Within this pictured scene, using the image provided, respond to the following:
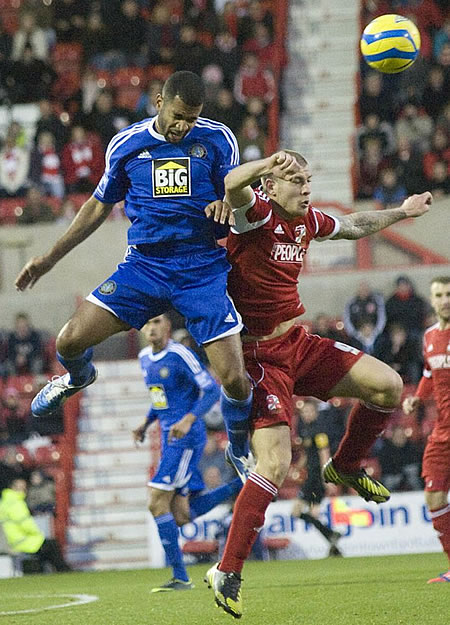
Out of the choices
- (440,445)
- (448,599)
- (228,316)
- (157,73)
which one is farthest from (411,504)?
(157,73)

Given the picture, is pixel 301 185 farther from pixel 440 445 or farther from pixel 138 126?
pixel 440 445

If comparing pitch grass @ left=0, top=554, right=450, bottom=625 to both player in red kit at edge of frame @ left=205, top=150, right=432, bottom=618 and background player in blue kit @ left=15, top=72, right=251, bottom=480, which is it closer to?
player in red kit at edge of frame @ left=205, top=150, right=432, bottom=618

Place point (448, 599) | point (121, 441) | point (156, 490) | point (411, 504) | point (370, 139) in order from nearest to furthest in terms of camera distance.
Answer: point (448, 599) → point (156, 490) → point (411, 504) → point (121, 441) → point (370, 139)

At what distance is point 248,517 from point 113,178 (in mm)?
2229

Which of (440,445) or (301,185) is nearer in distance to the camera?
(301,185)

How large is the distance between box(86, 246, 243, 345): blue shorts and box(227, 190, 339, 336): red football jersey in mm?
171

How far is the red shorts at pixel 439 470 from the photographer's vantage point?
9.86m

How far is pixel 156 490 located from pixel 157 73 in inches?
480

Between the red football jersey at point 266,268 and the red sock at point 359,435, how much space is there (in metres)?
0.76

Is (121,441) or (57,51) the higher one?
(57,51)

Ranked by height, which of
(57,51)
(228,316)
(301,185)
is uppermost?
(57,51)

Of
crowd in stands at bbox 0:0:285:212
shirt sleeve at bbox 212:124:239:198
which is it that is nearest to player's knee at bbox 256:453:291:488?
shirt sleeve at bbox 212:124:239:198

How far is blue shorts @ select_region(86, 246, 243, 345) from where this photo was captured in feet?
24.2

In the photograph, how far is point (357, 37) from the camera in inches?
869
